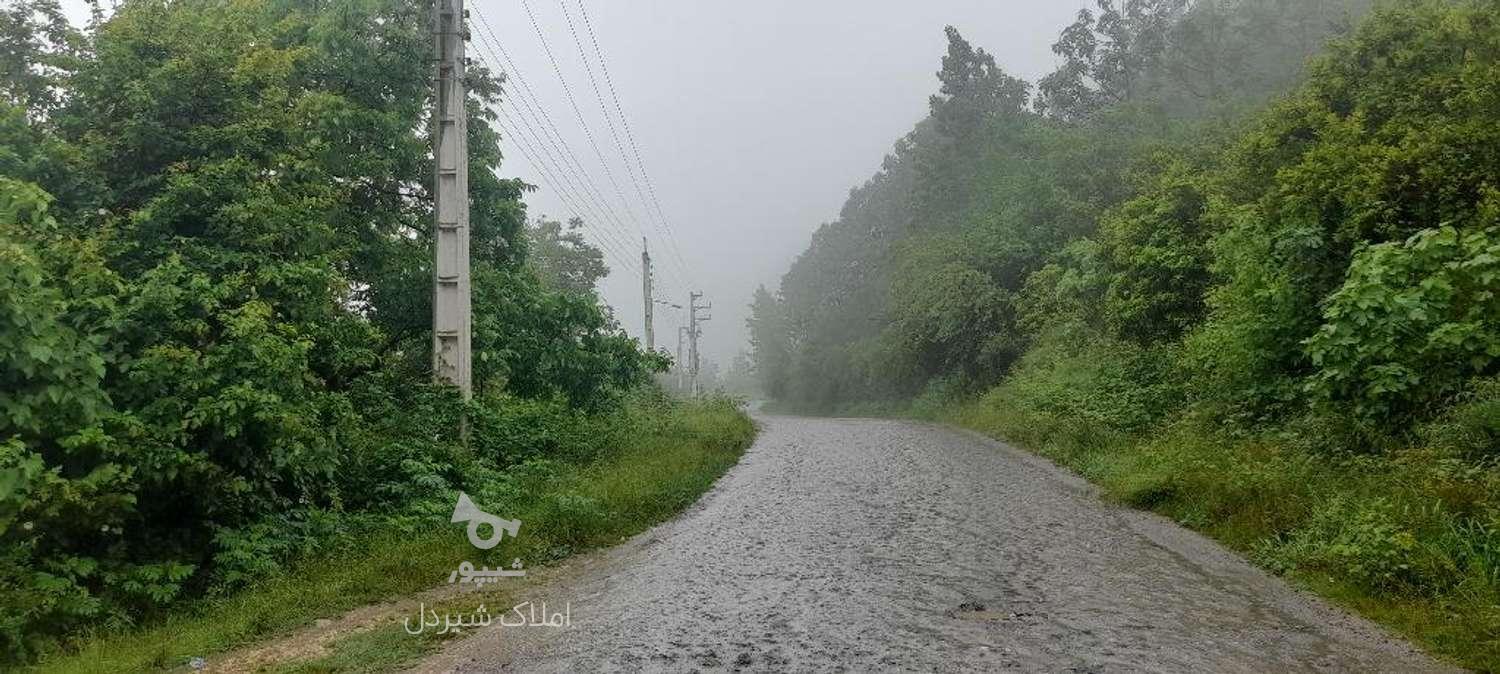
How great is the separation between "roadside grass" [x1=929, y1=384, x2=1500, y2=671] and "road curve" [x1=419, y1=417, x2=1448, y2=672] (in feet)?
0.95

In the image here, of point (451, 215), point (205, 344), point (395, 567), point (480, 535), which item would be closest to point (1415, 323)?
point (480, 535)

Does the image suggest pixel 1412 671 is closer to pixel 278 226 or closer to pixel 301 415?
pixel 301 415

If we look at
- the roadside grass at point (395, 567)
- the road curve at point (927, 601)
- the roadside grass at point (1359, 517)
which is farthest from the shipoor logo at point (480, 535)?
the roadside grass at point (1359, 517)

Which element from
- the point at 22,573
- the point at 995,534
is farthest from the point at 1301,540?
the point at 22,573

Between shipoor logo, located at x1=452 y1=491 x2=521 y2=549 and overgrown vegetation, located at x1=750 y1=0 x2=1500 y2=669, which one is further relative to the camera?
shipoor logo, located at x1=452 y1=491 x2=521 y2=549

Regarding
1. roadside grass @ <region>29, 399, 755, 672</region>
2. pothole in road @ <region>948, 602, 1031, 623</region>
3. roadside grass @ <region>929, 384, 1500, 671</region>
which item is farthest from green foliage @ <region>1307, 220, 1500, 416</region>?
roadside grass @ <region>29, 399, 755, 672</region>

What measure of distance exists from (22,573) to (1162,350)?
17359 mm

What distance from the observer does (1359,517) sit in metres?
7.72

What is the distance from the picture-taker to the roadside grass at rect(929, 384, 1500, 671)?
6.23 m

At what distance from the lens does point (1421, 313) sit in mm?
9258

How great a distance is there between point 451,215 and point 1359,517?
35.1ft

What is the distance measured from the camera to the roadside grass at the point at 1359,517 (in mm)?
6230

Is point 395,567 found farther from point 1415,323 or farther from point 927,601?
point 1415,323

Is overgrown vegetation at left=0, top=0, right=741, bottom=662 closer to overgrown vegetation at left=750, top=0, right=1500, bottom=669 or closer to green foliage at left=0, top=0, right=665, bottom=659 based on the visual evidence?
green foliage at left=0, top=0, right=665, bottom=659
